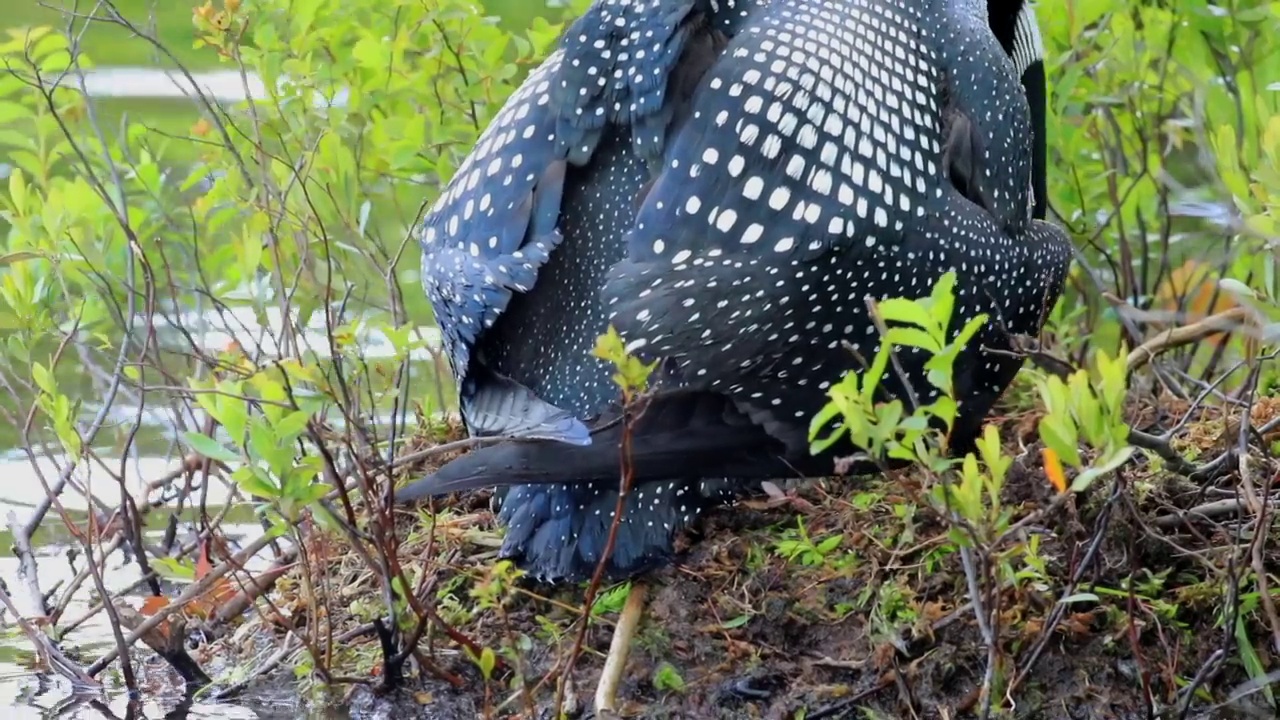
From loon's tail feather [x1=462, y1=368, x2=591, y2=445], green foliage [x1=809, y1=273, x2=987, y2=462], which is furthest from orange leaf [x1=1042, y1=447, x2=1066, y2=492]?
loon's tail feather [x1=462, y1=368, x2=591, y2=445]

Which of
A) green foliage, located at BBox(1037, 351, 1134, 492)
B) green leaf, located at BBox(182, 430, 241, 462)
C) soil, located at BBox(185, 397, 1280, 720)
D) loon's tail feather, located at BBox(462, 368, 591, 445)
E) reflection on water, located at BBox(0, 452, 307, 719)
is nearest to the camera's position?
green foliage, located at BBox(1037, 351, 1134, 492)

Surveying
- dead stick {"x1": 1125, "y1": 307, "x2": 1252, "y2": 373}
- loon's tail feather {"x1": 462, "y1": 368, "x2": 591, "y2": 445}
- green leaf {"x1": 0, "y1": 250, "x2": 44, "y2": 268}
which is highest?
green leaf {"x1": 0, "y1": 250, "x2": 44, "y2": 268}

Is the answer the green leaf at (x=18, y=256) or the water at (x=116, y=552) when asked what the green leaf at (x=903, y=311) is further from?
the green leaf at (x=18, y=256)

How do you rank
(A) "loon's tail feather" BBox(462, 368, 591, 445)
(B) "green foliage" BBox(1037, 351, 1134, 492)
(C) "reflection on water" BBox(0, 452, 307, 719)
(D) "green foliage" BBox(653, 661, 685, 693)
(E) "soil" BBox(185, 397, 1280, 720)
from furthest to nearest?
(C) "reflection on water" BBox(0, 452, 307, 719)
(D) "green foliage" BBox(653, 661, 685, 693)
(E) "soil" BBox(185, 397, 1280, 720)
(A) "loon's tail feather" BBox(462, 368, 591, 445)
(B) "green foliage" BBox(1037, 351, 1134, 492)

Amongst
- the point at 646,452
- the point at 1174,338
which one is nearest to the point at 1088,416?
the point at 646,452

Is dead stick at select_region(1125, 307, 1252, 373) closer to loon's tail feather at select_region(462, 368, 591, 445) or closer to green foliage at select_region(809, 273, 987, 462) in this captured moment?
green foliage at select_region(809, 273, 987, 462)

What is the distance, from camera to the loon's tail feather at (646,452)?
9.27 ft

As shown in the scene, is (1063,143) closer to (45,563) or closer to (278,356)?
(278,356)

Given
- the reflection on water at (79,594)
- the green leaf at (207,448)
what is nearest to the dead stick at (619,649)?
the reflection on water at (79,594)

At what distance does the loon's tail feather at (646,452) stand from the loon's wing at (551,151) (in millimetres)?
51

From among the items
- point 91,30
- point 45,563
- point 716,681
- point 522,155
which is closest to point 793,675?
point 716,681

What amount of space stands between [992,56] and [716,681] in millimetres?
1236

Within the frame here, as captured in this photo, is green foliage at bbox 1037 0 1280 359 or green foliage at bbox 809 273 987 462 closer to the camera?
green foliage at bbox 809 273 987 462

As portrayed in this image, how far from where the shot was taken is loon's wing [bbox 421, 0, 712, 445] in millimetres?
2738
